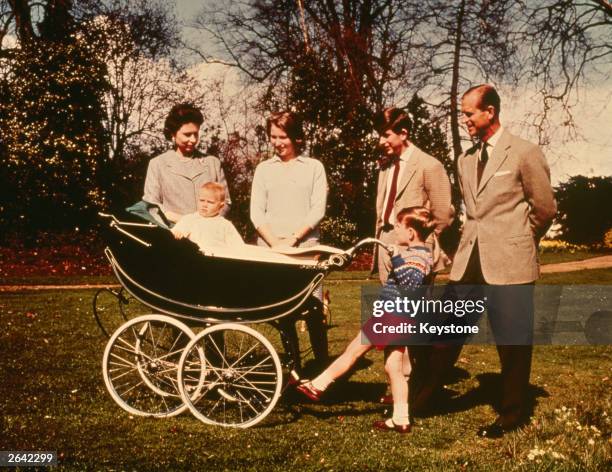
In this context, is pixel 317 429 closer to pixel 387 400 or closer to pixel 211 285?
pixel 387 400

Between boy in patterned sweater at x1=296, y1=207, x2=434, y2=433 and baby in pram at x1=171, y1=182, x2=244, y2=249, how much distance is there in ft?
3.28

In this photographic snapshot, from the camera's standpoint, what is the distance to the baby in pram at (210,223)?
4.57 m

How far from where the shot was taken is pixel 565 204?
985 inches

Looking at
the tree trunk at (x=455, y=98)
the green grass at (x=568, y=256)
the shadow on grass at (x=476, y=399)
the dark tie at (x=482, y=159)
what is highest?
the tree trunk at (x=455, y=98)

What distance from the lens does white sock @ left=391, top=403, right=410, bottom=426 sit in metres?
4.17

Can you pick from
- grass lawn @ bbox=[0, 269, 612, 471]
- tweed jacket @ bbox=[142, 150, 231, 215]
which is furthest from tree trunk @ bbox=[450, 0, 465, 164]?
tweed jacket @ bbox=[142, 150, 231, 215]

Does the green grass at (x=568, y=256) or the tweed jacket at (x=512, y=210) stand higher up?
the tweed jacket at (x=512, y=210)

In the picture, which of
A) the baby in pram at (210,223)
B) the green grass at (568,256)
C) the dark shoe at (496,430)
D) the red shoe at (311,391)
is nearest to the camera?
the dark shoe at (496,430)

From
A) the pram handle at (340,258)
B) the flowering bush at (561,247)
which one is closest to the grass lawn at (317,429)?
the pram handle at (340,258)

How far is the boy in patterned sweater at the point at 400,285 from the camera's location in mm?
A: 4164

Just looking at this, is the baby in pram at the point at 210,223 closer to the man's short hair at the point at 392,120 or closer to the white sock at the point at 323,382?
the white sock at the point at 323,382

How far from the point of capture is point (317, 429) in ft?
13.9

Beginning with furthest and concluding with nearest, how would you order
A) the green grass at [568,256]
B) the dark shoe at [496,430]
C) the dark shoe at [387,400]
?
the green grass at [568,256], the dark shoe at [387,400], the dark shoe at [496,430]

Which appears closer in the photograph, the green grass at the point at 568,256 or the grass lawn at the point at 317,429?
the grass lawn at the point at 317,429
